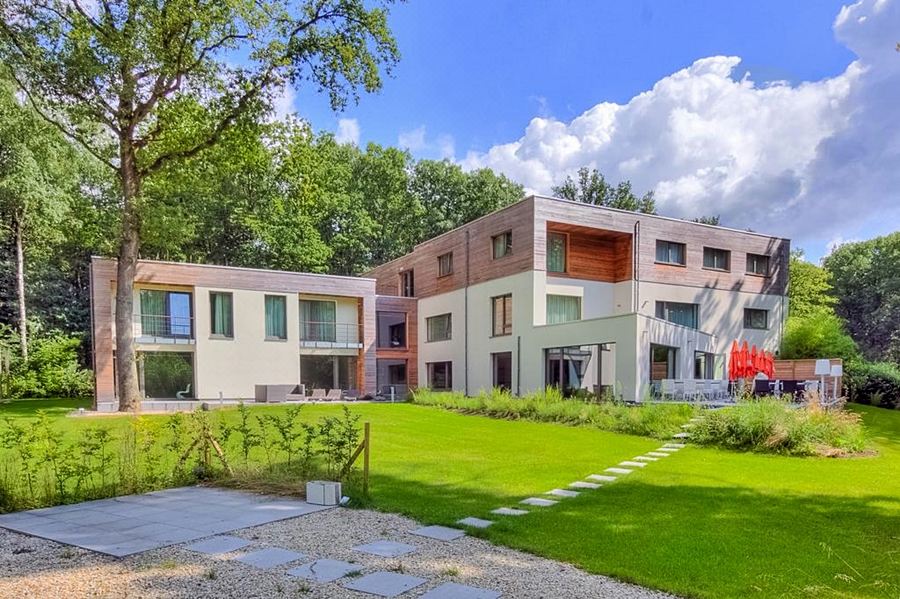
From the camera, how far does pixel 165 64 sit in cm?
1471

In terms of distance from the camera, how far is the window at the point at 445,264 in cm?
2444

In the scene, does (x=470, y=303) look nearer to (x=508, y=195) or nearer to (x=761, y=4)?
(x=761, y=4)

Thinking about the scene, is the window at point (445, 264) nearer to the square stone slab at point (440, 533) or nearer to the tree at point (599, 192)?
the tree at point (599, 192)

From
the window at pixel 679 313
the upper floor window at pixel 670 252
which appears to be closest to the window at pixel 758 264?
the window at pixel 679 313

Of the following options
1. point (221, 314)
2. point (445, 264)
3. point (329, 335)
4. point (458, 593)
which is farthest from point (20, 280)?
point (458, 593)

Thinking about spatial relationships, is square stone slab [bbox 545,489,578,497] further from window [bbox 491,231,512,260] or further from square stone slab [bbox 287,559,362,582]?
window [bbox 491,231,512,260]

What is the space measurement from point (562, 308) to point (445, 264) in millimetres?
6572

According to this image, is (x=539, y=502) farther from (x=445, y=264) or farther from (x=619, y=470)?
(x=445, y=264)

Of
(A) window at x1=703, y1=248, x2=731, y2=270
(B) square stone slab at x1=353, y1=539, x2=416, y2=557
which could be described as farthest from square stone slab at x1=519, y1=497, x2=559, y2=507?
(A) window at x1=703, y1=248, x2=731, y2=270

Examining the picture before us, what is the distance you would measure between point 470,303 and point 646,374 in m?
8.64

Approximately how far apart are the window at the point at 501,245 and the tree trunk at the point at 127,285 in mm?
12492

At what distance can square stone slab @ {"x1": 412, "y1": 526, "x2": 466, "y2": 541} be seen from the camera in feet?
16.0

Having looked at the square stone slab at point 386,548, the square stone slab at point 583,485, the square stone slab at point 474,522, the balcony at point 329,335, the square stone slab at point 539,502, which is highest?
the balcony at point 329,335

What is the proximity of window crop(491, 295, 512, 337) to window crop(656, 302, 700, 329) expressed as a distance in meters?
6.13
